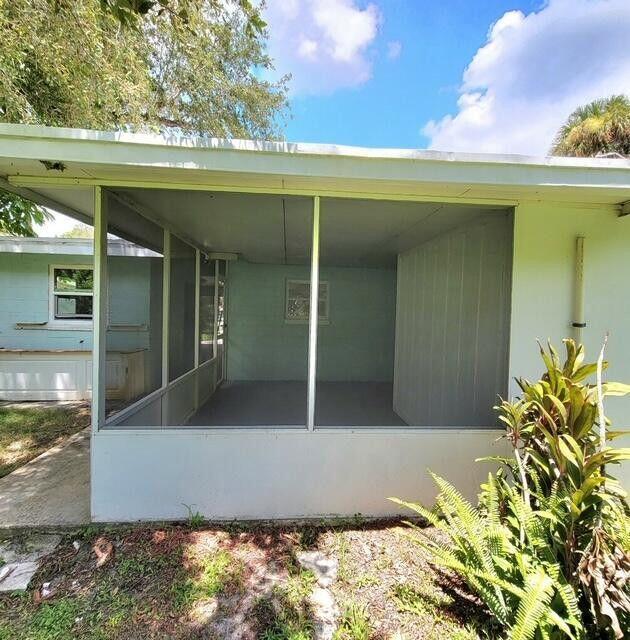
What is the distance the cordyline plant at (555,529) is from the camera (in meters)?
1.46

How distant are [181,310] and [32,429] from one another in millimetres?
2415

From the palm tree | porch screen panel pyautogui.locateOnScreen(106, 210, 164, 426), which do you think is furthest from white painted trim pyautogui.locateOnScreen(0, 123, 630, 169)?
the palm tree

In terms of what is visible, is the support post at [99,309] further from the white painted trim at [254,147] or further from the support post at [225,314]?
the support post at [225,314]

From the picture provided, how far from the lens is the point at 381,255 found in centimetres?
507

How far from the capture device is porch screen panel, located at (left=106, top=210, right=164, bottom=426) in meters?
3.01

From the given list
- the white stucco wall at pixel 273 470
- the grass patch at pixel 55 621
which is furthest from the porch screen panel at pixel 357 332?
the grass patch at pixel 55 621

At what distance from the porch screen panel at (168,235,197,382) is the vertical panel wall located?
2859 millimetres

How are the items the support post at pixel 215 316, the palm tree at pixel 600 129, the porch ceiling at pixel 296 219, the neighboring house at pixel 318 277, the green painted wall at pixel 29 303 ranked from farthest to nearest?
the palm tree at pixel 600 129
the green painted wall at pixel 29 303
the support post at pixel 215 316
the porch ceiling at pixel 296 219
the neighboring house at pixel 318 277

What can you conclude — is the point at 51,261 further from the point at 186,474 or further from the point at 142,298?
the point at 186,474

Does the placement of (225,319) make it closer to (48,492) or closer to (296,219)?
(296,219)

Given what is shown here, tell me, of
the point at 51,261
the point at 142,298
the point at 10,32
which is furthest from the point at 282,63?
the point at 142,298

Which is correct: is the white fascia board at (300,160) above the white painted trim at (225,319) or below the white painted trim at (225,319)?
above

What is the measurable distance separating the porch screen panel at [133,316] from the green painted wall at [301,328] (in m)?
2.78

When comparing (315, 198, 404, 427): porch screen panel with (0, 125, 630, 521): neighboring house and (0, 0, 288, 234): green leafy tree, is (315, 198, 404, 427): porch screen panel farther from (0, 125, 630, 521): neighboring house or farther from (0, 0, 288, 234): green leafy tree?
(0, 0, 288, 234): green leafy tree
